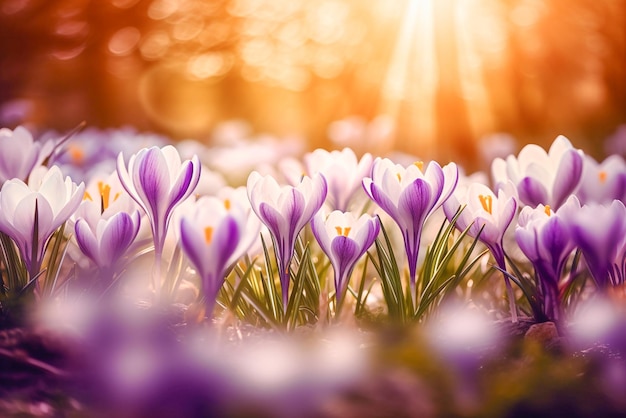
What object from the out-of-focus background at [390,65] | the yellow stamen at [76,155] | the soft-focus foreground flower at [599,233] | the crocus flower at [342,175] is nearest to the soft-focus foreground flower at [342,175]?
the crocus flower at [342,175]

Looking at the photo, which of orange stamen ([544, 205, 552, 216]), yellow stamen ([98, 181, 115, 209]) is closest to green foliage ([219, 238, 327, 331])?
yellow stamen ([98, 181, 115, 209])

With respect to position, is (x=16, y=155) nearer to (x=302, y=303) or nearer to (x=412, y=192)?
(x=302, y=303)

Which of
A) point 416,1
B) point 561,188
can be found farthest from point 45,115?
point 561,188

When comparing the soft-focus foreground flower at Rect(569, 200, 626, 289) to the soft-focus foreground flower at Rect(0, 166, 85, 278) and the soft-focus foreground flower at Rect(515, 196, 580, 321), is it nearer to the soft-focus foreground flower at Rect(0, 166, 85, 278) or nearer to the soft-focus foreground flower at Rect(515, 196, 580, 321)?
the soft-focus foreground flower at Rect(515, 196, 580, 321)

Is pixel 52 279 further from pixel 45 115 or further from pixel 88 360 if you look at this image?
pixel 45 115

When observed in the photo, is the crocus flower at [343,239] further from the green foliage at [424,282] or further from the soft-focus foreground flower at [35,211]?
the soft-focus foreground flower at [35,211]

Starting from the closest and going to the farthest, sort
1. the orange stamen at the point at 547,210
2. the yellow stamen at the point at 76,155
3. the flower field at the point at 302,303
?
the flower field at the point at 302,303
the orange stamen at the point at 547,210
the yellow stamen at the point at 76,155

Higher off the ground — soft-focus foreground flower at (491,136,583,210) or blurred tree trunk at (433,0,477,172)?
blurred tree trunk at (433,0,477,172)
